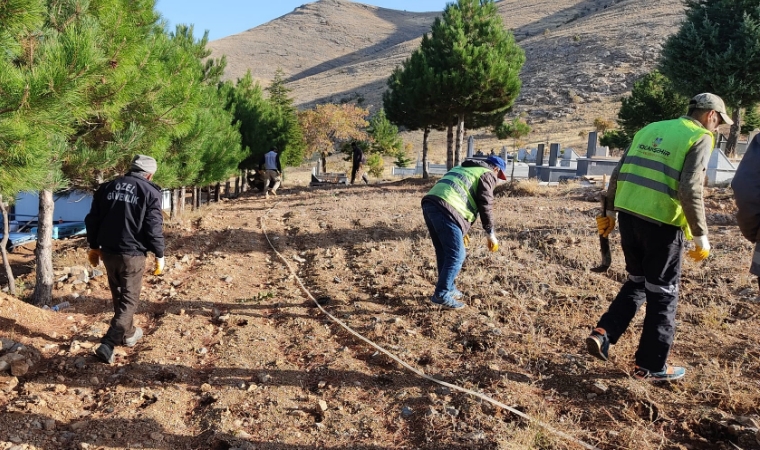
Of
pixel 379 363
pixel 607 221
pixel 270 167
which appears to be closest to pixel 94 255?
pixel 379 363

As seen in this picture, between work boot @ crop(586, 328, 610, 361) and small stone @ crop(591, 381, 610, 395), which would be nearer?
small stone @ crop(591, 381, 610, 395)

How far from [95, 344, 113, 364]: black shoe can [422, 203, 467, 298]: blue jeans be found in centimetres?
267

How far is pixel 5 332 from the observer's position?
4293 millimetres

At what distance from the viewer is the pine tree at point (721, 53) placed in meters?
Answer: 17.0

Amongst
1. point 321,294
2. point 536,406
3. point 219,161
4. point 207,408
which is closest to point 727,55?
point 219,161

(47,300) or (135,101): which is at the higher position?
(135,101)

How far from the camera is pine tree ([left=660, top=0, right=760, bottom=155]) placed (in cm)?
1705

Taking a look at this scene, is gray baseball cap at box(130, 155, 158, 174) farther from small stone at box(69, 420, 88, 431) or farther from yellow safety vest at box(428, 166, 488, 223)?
yellow safety vest at box(428, 166, 488, 223)

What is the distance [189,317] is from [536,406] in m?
3.32

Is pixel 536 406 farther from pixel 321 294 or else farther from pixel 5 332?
pixel 5 332

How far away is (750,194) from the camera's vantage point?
8.25ft

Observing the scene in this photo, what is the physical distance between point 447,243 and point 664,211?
75.4 inches

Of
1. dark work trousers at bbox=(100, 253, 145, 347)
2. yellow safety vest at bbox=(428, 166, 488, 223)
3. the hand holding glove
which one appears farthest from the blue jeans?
dark work trousers at bbox=(100, 253, 145, 347)

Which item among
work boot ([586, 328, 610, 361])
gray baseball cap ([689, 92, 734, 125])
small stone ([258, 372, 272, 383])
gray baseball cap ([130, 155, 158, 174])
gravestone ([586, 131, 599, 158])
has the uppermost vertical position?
gravestone ([586, 131, 599, 158])
